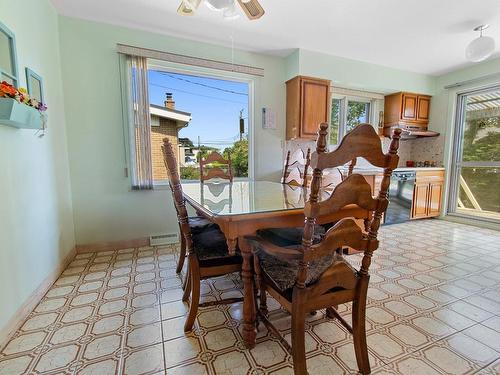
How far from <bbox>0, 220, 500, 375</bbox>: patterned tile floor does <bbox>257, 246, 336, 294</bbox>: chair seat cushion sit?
465 mm

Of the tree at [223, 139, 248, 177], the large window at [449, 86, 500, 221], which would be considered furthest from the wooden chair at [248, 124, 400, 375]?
the large window at [449, 86, 500, 221]

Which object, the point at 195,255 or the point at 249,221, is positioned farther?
the point at 195,255

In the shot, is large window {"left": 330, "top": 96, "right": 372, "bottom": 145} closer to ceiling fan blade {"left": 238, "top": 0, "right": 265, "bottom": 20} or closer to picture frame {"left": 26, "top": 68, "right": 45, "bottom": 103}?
ceiling fan blade {"left": 238, "top": 0, "right": 265, "bottom": 20}

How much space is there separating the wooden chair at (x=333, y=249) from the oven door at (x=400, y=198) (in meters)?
3.10

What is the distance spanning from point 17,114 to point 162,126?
5.45 feet

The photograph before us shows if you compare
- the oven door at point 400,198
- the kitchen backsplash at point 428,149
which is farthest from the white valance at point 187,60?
the kitchen backsplash at point 428,149

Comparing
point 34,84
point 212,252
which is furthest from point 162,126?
point 212,252

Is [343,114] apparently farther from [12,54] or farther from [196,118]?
[12,54]

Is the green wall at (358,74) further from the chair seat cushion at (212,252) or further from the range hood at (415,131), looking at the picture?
the chair seat cushion at (212,252)

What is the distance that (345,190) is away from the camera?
0.93m

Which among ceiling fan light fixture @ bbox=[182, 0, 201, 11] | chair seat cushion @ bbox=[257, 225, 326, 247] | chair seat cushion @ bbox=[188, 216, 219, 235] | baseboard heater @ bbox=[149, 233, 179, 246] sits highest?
ceiling fan light fixture @ bbox=[182, 0, 201, 11]

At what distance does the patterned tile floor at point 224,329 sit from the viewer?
1225mm

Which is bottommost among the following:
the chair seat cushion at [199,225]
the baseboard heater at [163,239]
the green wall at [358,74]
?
the baseboard heater at [163,239]

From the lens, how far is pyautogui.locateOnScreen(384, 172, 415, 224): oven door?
3793 millimetres
